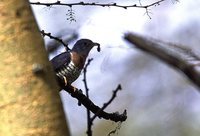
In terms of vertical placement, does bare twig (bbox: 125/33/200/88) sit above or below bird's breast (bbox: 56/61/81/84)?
above

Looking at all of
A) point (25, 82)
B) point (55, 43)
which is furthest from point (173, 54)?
point (55, 43)

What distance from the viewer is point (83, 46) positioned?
252 cm

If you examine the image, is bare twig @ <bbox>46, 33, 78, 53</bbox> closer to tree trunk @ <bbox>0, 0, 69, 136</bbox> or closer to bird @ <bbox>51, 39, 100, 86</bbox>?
bird @ <bbox>51, 39, 100, 86</bbox>

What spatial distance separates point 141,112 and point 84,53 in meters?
2.11

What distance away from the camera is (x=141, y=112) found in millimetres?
4535

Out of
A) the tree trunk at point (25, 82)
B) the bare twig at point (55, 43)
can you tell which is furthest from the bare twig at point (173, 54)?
the bare twig at point (55, 43)

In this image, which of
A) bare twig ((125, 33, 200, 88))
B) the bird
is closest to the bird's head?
the bird

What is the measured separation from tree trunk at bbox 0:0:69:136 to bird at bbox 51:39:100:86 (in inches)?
55.3

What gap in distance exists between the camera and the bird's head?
2472 mm

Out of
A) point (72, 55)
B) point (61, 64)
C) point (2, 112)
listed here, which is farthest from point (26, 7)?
point (72, 55)

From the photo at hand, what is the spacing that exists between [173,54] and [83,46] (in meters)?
1.98

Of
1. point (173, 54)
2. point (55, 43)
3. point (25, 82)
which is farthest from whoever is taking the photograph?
point (55, 43)

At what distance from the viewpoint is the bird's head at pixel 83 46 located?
2472 millimetres

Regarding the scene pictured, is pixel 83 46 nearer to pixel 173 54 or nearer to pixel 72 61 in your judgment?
pixel 72 61
